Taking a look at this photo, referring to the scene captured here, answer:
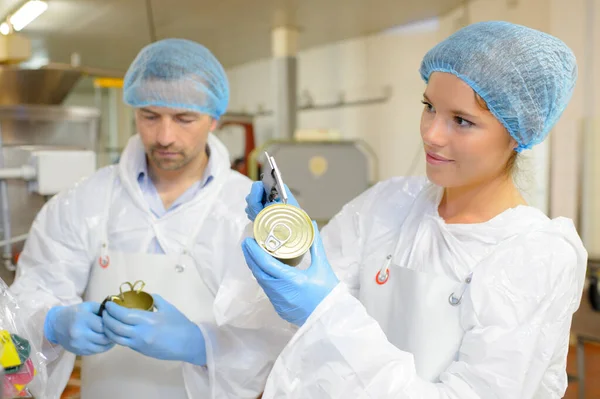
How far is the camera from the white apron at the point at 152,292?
134 cm

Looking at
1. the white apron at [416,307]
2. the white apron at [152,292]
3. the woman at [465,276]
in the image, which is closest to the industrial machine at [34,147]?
the white apron at [152,292]

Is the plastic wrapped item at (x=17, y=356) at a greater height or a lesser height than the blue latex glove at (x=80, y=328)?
greater

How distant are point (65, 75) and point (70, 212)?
5.84 feet

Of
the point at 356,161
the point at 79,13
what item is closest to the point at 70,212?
the point at 356,161

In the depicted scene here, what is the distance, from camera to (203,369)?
1300mm

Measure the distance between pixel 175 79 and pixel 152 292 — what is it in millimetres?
531

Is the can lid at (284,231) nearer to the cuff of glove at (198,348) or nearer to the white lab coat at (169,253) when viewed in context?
the white lab coat at (169,253)

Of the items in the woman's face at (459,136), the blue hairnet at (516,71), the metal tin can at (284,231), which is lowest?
the metal tin can at (284,231)

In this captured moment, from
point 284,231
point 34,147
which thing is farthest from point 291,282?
point 34,147

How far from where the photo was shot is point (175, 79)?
4.43 feet

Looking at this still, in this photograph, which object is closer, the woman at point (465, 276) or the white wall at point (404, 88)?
the woman at point (465, 276)

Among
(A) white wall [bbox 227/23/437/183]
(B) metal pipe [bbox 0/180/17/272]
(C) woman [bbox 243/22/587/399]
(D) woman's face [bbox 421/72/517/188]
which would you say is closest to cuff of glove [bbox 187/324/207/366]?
(C) woman [bbox 243/22/587/399]

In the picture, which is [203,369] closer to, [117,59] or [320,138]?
[320,138]

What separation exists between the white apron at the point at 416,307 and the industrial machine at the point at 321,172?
9.85 feet
